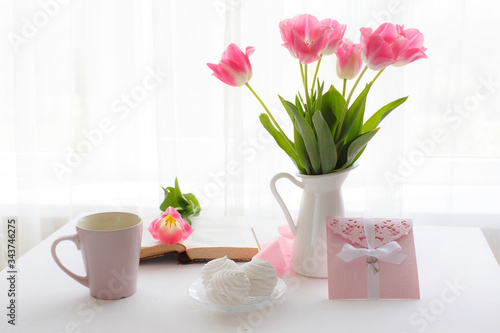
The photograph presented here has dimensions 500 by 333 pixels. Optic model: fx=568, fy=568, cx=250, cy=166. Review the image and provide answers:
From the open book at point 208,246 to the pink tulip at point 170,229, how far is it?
11mm

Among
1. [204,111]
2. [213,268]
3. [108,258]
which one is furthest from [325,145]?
[204,111]

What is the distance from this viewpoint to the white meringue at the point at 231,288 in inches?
31.2

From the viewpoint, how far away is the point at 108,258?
822 millimetres

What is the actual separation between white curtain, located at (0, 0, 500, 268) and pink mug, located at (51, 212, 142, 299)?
1022 mm

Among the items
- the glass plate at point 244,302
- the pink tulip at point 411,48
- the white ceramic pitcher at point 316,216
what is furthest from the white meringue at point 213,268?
the pink tulip at point 411,48

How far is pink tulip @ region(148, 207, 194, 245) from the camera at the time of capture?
3.24 feet

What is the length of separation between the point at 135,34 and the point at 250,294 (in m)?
1.26

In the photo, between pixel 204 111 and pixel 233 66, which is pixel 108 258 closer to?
pixel 233 66

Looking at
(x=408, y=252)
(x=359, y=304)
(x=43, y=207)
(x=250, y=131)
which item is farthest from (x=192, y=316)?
(x=43, y=207)

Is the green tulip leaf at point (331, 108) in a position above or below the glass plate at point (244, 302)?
above

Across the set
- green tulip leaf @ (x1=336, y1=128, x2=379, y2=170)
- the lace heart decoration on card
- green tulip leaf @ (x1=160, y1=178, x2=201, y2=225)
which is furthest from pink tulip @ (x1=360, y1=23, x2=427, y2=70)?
green tulip leaf @ (x1=160, y1=178, x2=201, y2=225)

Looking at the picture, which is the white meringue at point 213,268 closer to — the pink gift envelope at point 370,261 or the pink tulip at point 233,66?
the pink gift envelope at point 370,261

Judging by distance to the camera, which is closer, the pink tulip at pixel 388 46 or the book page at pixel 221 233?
the pink tulip at pixel 388 46

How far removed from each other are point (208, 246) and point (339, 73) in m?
0.37
